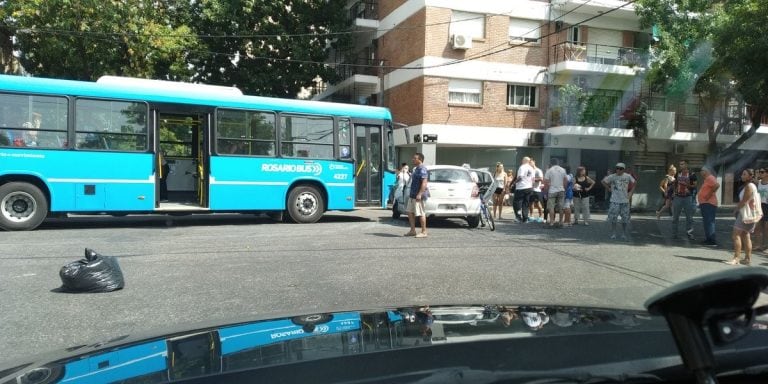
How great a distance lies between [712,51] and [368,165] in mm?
8712

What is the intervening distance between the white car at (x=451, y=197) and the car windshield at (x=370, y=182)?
7cm

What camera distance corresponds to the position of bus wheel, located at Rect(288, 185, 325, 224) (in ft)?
45.5

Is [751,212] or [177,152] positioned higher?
[177,152]

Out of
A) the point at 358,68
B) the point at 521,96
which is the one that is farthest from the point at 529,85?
the point at 358,68

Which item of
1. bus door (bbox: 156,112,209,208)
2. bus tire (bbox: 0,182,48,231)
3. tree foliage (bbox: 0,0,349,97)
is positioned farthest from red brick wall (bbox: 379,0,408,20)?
bus tire (bbox: 0,182,48,231)

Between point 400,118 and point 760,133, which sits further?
point 400,118

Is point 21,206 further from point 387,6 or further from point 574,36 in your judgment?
point 574,36

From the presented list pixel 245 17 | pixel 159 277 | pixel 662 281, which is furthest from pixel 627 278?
pixel 245 17

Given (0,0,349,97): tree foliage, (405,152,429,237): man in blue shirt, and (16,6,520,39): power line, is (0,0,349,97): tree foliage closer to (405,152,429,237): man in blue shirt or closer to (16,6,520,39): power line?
(16,6,520,39): power line

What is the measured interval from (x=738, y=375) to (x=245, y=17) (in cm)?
2620

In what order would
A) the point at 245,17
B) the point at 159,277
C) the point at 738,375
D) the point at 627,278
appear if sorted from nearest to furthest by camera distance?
the point at 738,375
the point at 159,277
the point at 627,278
the point at 245,17

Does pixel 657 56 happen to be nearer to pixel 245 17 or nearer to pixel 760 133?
pixel 760 133

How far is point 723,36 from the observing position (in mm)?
11578

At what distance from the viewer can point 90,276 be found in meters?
6.16
